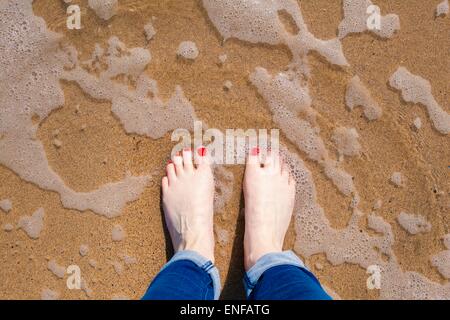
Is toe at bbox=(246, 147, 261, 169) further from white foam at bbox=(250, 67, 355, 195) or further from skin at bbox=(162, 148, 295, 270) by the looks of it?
white foam at bbox=(250, 67, 355, 195)

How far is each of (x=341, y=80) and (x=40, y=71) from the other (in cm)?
113

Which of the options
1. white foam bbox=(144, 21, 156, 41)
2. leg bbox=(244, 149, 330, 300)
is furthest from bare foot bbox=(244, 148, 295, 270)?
white foam bbox=(144, 21, 156, 41)

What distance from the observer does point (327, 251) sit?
1629 millimetres

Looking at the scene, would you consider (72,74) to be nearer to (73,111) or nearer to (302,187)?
(73,111)

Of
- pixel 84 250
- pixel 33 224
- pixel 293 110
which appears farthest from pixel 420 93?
pixel 33 224

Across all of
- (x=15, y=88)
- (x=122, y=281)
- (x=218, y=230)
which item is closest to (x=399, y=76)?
(x=218, y=230)

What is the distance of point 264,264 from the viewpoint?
1.48 m

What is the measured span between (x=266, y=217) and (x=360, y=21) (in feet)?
2.65

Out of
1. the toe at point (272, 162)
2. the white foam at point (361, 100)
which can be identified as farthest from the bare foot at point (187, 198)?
the white foam at point (361, 100)

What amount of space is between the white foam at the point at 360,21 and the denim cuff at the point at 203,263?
3.15 feet

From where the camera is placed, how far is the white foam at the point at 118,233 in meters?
1.62

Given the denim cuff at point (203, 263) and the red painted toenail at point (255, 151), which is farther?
the red painted toenail at point (255, 151)

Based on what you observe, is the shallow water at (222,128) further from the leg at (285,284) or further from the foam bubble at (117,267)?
the leg at (285,284)

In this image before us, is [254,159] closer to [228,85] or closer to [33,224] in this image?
[228,85]
